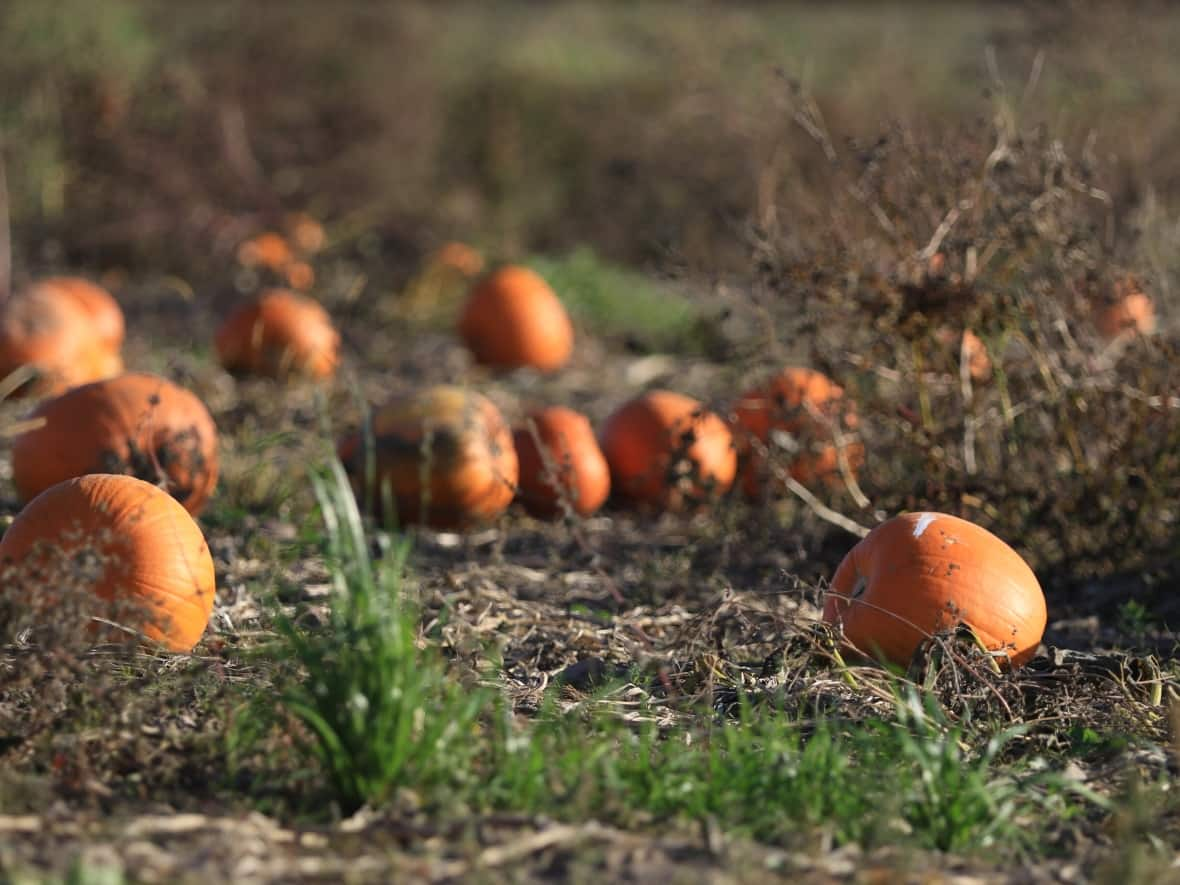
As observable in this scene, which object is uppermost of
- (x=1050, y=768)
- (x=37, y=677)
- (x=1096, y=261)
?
(x=1096, y=261)

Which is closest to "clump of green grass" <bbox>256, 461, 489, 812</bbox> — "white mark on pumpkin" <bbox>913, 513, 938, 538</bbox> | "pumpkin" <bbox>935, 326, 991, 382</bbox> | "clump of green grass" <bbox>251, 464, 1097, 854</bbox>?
"clump of green grass" <bbox>251, 464, 1097, 854</bbox>

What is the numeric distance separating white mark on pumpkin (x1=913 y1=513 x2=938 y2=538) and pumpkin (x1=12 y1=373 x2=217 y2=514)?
2485 millimetres

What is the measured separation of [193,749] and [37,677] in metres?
0.39

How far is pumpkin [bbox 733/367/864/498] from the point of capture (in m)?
5.57

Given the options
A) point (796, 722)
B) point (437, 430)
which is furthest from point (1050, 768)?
point (437, 430)

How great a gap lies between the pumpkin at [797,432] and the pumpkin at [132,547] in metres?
2.26

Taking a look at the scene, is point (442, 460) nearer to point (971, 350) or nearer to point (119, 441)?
point (119, 441)

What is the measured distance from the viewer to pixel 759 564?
5629 mm

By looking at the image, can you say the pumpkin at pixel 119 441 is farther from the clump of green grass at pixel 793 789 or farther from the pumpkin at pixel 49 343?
the clump of green grass at pixel 793 789

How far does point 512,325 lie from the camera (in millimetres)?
8617

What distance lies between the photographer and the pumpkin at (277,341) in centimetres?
786

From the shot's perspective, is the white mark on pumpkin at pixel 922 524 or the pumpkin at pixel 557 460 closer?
the white mark on pumpkin at pixel 922 524

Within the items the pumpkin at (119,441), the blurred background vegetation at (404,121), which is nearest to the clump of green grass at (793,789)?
the pumpkin at (119,441)

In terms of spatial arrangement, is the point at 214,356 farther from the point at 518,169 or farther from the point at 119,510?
the point at 518,169
